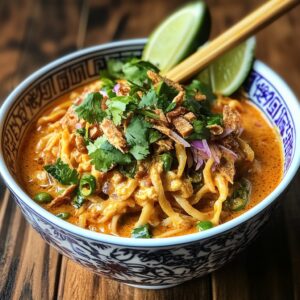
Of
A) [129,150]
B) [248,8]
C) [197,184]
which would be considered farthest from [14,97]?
[248,8]

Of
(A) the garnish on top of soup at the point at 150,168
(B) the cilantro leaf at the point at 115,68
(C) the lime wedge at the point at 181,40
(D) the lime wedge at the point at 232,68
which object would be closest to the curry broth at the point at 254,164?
(A) the garnish on top of soup at the point at 150,168

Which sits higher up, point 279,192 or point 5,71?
point 279,192

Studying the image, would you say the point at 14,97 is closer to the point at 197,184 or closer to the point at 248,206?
the point at 197,184

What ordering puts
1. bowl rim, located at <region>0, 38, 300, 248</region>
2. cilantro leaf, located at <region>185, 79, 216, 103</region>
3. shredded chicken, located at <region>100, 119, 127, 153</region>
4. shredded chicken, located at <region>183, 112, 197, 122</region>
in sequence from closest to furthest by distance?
bowl rim, located at <region>0, 38, 300, 248</region> → shredded chicken, located at <region>100, 119, 127, 153</region> → shredded chicken, located at <region>183, 112, 197, 122</region> → cilantro leaf, located at <region>185, 79, 216, 103</region>

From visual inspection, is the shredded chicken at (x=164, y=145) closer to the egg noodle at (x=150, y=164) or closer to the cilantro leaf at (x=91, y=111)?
the egg noodle at (x=150, y=164)

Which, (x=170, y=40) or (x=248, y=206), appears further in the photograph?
(x=170, y=40)

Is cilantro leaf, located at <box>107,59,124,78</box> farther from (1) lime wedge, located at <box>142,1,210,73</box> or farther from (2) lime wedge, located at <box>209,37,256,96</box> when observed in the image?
(2) lime wedge, located at <box>209,37,256,96</box>

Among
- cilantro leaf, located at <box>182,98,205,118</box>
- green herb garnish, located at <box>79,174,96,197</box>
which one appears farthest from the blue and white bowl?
cilantro leaf, located at <box>182,98,205,118</box>

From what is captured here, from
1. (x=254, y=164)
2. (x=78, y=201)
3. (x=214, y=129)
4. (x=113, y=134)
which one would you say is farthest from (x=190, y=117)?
(x=78, y=201)
